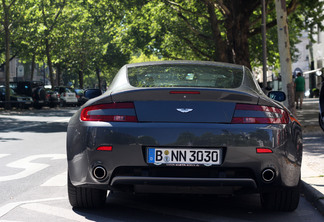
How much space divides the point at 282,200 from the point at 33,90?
35.4 meters

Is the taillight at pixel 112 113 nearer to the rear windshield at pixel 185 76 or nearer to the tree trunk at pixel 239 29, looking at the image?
the rear windshield at pixel 185 76

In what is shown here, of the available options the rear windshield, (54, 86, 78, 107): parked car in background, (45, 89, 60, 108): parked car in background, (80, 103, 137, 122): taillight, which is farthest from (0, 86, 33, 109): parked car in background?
(80, 103, 137, 122): taillight

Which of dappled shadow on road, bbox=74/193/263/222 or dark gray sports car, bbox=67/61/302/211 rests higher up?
dark gray sports car, bbox=67/61/302/211

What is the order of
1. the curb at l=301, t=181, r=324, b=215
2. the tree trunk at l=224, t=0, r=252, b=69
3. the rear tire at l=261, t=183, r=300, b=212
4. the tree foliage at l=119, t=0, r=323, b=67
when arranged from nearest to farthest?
the rear tire at l=261, t=183, r=300, b=212 → the curb at l=301, t=181, r=324, b=215 → the tree trunk at l=224, t=0, r=252, b=69 → the tree foliage at l=119, t=0, r=323, b=67

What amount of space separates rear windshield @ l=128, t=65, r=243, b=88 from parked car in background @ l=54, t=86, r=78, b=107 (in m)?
41.6

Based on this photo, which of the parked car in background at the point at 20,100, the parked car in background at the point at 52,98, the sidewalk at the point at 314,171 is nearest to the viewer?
the sidewalk at the point at 314,171

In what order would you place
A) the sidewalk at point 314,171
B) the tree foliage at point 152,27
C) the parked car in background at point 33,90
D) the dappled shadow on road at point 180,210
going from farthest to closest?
the parked car in background at point 33,90 < the tree foliage at point 152,27 < the sidewalk at point 314,171 < the dappled shadow on road at point 180,210

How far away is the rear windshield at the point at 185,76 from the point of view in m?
6.00

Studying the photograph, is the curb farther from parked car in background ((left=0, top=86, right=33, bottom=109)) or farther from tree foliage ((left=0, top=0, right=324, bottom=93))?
parked car in background ((left=0, top=86, right=33, bottom=109))

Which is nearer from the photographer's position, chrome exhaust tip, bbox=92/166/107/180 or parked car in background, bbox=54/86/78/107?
chrome exhaust tip, bbox=92/166/107/180

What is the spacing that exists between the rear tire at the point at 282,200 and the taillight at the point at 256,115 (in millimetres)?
748

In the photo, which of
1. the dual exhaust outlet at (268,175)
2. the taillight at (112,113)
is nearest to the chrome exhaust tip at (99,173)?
the taillight at (112,113)

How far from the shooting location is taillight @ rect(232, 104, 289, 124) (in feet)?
18.1

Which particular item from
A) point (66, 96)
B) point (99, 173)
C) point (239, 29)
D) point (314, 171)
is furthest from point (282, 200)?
point (66, 96)
